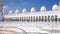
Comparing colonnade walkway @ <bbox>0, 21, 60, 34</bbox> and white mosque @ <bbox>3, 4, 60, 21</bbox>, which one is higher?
white mosque @ <bbox>3, 4, 60, 21</bbox>

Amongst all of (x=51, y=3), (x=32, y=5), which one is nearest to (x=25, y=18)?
(x=32, y=5)

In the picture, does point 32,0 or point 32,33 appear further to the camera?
point 32,0

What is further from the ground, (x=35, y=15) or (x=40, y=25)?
(x=35, y=15)

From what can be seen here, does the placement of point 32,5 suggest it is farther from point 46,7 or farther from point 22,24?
point 22,24

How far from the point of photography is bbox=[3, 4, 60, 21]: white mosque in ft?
6.39

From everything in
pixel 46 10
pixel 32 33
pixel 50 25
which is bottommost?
pixel 32 33

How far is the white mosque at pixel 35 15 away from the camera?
195cm

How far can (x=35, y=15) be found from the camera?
201 centimetres

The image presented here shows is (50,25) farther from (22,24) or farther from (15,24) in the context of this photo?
(15,24)

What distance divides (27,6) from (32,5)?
0.30ft

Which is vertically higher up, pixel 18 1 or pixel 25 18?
pixel 18 1

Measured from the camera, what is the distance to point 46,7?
6.65ft

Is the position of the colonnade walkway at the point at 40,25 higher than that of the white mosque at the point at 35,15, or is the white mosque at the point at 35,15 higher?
the white mosque at the point at 35,15

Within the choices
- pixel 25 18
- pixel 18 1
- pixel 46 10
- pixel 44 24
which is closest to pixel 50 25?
pixel 44 24
